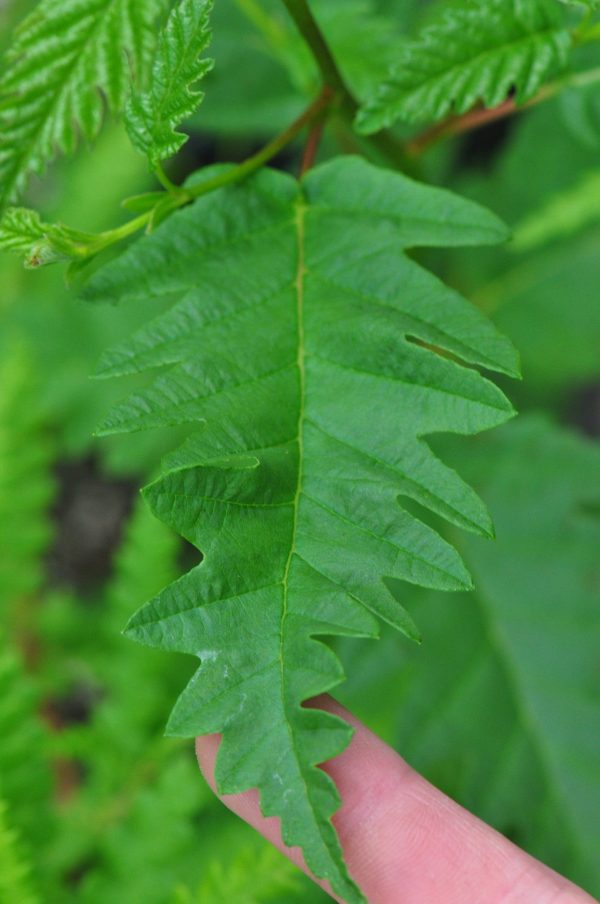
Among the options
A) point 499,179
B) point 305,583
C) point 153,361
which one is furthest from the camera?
point 499,179

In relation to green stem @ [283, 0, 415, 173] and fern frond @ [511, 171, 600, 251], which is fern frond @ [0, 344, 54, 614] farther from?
fern frond @ [511, 171, 600, 251]

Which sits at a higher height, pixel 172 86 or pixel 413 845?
pixel 172 86

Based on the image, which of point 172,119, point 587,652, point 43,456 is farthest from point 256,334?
point 43,456

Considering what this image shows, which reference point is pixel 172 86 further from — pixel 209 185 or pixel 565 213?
pixel 565 213

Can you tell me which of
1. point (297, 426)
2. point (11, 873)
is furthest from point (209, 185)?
point (11, 873)

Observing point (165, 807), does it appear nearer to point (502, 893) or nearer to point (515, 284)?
point (502, 893)

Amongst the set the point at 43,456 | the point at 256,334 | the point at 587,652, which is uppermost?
the point at 256,334

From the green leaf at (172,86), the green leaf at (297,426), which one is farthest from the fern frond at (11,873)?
the green leaf at (172,86)

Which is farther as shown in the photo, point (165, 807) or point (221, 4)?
point (221, 4)
